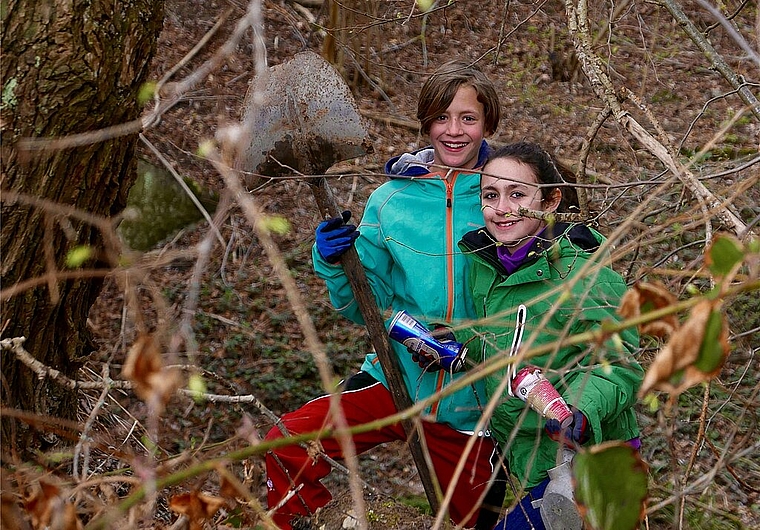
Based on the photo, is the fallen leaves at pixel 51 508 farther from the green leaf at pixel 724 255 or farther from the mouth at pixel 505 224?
the mouth at pixel 505 224

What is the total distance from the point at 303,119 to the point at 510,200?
0.76 meters

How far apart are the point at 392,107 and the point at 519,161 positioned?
181 inches

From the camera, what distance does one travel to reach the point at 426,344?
9.12 feet

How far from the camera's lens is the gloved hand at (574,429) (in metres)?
2.34

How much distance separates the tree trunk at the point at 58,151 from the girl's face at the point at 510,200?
1.18 meters

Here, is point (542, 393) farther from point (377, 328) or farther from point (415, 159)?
point (415, 159)

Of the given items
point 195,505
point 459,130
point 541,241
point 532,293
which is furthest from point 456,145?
point 195,505

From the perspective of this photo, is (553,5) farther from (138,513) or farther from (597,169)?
(138,513)

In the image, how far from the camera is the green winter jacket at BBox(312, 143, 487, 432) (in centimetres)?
294

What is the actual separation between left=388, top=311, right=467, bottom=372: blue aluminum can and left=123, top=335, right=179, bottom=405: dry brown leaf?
153cm

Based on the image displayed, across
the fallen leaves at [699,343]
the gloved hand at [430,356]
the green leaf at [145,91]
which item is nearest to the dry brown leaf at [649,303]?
the fallen leaves at [699,343]

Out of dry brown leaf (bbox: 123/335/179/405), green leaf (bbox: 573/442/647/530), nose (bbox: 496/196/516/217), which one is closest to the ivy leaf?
green leaf (bbox: 573/442/647/530)

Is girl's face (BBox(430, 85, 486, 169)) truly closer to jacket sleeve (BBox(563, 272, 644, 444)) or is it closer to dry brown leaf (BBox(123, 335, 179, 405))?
jacket sleeve (BBox(563, 272, 644, 444))

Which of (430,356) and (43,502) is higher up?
(43,502)
